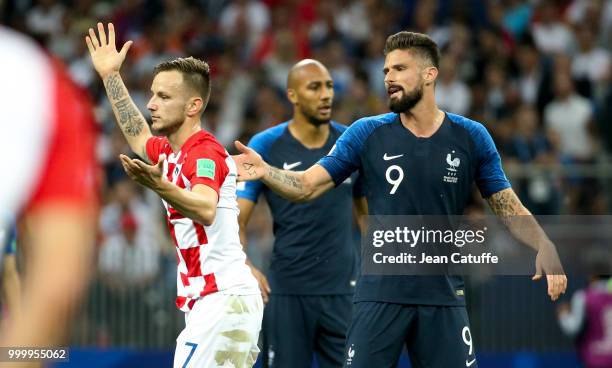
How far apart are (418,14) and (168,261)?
18.9 feet

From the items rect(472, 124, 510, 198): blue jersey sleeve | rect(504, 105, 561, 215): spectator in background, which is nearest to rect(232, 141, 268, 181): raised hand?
Answer: rect(472, 124, 510, 198): blue jersey sleeve

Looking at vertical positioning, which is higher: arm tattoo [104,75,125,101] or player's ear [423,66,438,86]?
arm tattoo [104,75,125,101]

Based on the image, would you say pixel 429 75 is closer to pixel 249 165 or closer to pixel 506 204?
pixel 506 204

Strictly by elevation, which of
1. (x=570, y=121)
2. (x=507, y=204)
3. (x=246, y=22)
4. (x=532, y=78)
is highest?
(x=246, y=22)

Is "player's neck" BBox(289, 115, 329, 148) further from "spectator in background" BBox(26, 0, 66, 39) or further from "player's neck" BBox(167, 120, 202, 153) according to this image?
"spectator in background" BBox(26, 0, 66, 39)

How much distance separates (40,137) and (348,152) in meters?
4.98

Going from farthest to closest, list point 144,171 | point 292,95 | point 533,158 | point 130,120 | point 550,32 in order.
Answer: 1. point 550,32
2. point 533,158
3. point 292,95
4. point 130,120
5. point 144,171

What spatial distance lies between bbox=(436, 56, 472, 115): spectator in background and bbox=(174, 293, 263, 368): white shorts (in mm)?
8595

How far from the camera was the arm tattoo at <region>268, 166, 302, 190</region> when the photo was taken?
Result: 254 inches

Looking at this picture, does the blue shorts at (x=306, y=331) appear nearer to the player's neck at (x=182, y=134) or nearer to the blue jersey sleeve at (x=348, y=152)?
the blue jersey sleeve at (x=348, y=152)

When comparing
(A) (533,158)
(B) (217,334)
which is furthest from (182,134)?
(A) (533,158)

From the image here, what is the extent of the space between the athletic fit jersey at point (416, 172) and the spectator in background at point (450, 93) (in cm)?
735

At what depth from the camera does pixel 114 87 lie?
674 cm

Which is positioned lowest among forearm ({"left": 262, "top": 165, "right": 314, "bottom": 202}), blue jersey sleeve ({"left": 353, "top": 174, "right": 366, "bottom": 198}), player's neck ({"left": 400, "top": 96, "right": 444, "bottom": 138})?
forearm ({"left": 262, "top": 165, "right": 314, "bottom": 202})
